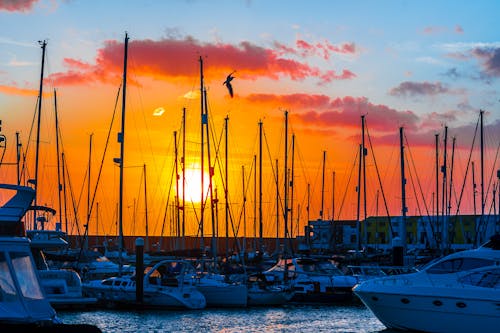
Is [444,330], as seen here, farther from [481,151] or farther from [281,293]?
[481,151]

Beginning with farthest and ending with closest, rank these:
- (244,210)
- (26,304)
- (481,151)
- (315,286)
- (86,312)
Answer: (244,210)
(481,151)
(315,286)
(86,312)
(26,304)

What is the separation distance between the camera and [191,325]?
4662cm

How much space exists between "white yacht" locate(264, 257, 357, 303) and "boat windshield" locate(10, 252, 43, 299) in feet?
135

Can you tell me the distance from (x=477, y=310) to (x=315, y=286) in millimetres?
26290

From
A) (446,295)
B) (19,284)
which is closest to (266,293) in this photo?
(446,295)

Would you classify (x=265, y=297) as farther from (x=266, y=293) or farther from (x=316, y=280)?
(x=316, y=280)

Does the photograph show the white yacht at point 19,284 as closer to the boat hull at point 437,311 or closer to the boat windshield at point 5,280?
the boat windshield at point 5,280

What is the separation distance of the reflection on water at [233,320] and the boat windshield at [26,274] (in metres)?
23.6

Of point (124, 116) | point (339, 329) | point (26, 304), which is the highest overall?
point (124, 116)

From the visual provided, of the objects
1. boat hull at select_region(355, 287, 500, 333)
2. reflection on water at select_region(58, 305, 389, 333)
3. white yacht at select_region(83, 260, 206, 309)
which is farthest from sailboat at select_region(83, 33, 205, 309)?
boat hull at select_region(355, 287, 500, 333)

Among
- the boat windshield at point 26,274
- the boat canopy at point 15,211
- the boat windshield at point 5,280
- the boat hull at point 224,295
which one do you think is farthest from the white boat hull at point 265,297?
the boat windshield at point 5,280

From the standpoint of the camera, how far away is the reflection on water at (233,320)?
45.3 meters

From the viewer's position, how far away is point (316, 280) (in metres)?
62.4

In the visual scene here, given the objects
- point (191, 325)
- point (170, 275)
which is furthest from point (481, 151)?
point (191, 325)
